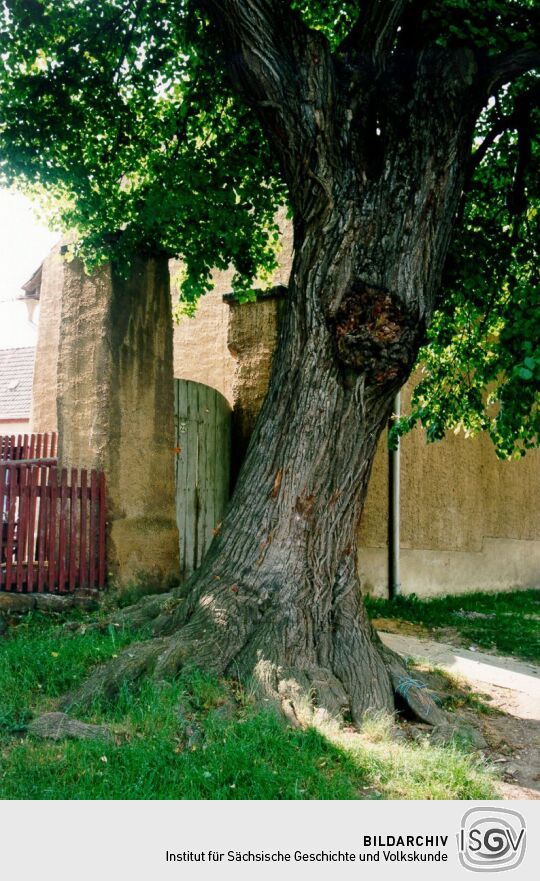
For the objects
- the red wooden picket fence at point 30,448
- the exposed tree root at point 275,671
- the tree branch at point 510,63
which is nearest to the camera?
the exposed tree root at point 275,671

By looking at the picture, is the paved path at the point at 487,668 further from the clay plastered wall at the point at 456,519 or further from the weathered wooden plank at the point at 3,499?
the weathered wooden plank at the point at 3,499

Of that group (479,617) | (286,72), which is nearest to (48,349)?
(479,617)

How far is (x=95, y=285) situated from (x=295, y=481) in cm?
357

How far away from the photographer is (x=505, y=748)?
536cm

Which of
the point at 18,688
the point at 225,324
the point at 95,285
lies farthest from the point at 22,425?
the point at 18,688

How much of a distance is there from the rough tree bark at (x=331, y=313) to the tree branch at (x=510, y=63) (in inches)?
6.2

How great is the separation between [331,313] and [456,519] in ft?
24.6

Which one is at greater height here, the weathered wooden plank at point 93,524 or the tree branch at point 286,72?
the tree branch at point 286,72

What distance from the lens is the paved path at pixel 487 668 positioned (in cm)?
651

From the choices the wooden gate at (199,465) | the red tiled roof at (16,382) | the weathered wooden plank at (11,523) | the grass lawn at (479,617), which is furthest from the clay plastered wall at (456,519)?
the red tiled roof at (16,382)

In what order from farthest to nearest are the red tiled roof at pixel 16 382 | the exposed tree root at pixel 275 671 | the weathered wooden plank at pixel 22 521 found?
the red tiled roof at pixel 16 382 < the weathered wooden plank at pixel 22 521 < the exposed tree root at pixel 275 671

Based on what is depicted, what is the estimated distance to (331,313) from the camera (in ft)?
18.6

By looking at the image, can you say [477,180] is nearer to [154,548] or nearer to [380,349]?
[380,349]

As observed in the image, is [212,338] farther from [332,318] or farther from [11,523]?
[332,318]
